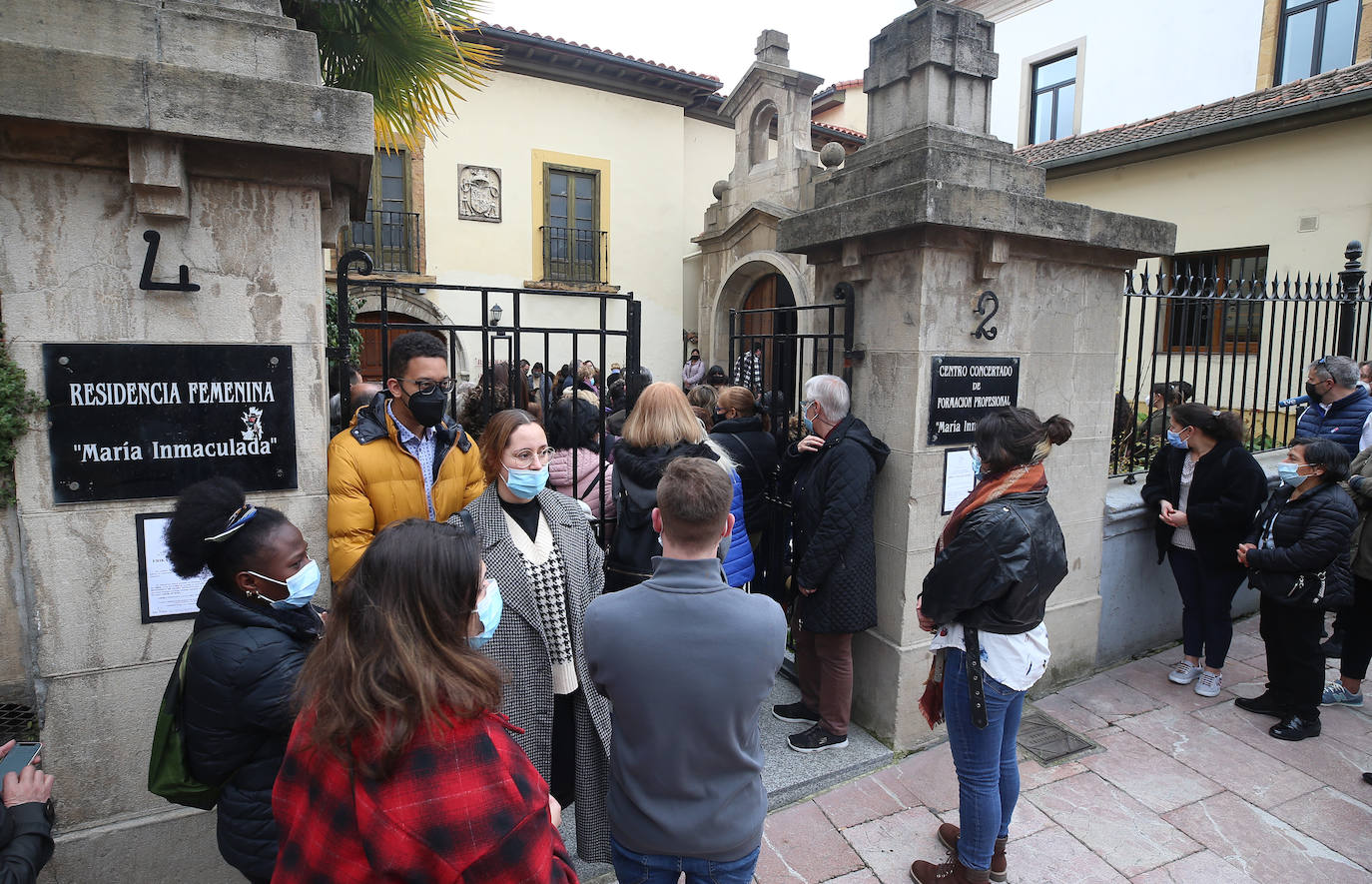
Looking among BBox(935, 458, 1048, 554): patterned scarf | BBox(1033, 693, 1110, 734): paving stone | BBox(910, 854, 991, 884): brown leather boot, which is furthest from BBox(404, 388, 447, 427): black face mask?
BBox(1033, 693, 1110, 734): paving stone

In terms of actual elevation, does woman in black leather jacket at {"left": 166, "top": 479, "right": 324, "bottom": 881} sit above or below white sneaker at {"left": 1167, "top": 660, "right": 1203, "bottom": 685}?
above

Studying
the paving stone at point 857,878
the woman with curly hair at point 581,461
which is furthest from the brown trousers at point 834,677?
the woman with curly hair at point 581,461

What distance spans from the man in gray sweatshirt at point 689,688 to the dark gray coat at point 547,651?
1.88ft

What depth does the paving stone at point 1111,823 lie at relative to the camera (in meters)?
3.04

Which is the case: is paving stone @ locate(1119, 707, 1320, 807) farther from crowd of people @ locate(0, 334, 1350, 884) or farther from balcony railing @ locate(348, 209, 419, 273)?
balcony railing @ locate(348, 209, 419, 273)

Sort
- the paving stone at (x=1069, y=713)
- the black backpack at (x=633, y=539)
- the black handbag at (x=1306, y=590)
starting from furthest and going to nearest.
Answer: the paving stone at (x=1069, y=713), the black handbag at (x=1306, y=590), the black backpack at (x=633, y=539)

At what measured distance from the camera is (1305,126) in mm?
9672

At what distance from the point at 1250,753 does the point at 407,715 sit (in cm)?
451

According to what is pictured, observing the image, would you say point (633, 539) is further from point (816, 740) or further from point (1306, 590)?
point (1306, 590)

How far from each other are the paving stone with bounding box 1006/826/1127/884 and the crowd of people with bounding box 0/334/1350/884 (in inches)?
8.2

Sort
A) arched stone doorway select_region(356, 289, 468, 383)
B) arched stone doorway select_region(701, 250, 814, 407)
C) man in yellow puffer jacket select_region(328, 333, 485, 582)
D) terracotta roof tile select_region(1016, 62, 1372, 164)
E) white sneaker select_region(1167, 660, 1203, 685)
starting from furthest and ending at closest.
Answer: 1. arched stone doorway select_region(701, 250, 814, 407)
2. arched stone doorway select_region(356, 289, 468, 383)
3. terracotta roof tile select_region(1016, 62, 1372, 164)
4. white sneaker select_region(1167, 660, 1203, 685)
5. man in yellow puffer jacket select_region(328, 333, 485, 582)

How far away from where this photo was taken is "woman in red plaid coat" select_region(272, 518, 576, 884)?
121 centimetres

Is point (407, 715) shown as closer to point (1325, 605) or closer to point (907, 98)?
point (907, 98)

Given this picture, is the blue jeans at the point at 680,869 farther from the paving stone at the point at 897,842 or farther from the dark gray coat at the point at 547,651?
the paving stone at the point at 897,842
